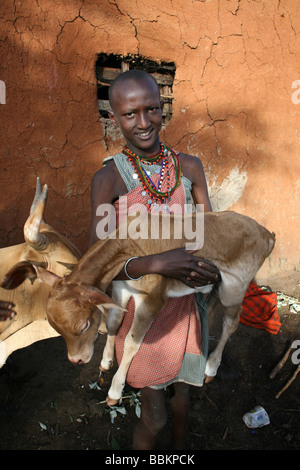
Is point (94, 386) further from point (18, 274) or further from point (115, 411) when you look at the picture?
point (18, 274)

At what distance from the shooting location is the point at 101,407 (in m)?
3.00

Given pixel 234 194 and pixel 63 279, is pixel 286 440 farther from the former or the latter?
pixel 234 194

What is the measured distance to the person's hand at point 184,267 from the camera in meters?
1.78

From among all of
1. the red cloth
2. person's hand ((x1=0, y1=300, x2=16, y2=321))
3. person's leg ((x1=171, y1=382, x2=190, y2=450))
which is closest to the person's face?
person's hand ((x1=0, y1=300, x2=16, y2=321))

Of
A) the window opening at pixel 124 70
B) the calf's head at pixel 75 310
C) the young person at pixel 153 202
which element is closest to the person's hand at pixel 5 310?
the calf's head at pixel 75 310

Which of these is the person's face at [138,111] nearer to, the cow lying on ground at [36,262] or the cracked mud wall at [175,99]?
the cow lying on ground at [36,262]

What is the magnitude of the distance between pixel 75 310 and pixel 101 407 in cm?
182

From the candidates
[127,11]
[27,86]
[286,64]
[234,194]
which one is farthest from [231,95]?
[27,86]

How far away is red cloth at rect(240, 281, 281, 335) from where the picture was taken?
405 cm

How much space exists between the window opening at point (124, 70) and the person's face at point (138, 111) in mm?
1726

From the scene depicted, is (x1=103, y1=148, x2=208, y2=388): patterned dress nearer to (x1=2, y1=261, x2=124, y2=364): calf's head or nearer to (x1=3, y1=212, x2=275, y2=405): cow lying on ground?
(x1=3, y1=212, x2=275, y2=405): cow lying on ground

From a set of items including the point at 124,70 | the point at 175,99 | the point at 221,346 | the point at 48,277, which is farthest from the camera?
the point at 175,99

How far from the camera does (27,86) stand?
124 inches

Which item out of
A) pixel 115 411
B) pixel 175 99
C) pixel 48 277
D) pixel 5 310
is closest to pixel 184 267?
pixel 48 277
